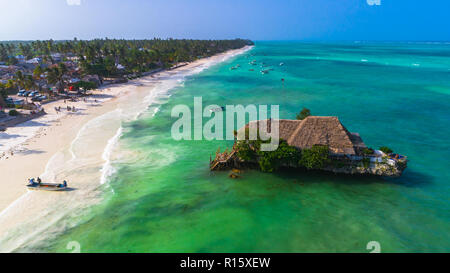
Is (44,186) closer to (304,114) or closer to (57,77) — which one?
(304,114)

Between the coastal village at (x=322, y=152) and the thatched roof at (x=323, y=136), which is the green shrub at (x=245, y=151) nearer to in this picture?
the coastal village at (x=322, y=152)

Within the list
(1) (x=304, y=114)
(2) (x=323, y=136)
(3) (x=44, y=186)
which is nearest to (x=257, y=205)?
(2) (x=323, y=136)

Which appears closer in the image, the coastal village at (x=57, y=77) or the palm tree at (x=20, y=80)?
the coastal village at (x=57, y=77)

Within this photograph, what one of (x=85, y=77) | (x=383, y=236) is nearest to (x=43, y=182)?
(x=383, y=236)

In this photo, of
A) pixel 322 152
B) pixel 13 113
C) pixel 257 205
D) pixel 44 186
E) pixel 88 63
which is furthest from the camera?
pixel 88 63

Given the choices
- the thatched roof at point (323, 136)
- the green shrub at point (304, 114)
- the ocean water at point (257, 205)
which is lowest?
the ocean water at point (257, 205)

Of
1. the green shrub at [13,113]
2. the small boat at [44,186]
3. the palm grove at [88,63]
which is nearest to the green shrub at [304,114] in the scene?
the small boat at [44,186]
